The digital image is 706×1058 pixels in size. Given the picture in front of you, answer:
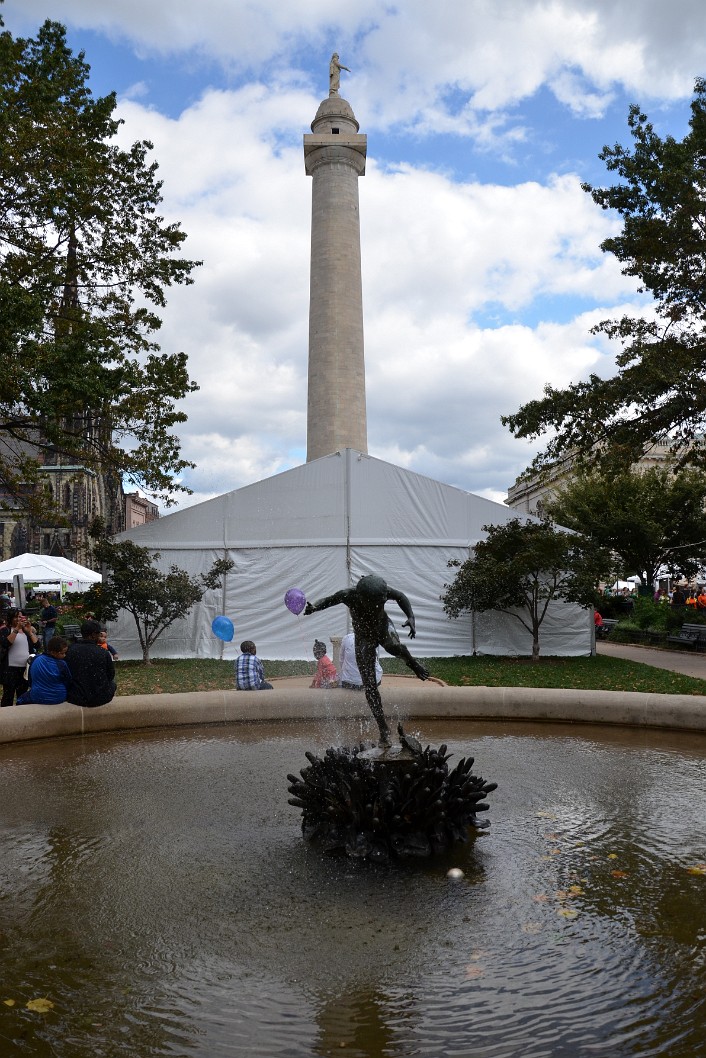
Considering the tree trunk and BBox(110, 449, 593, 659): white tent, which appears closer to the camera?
the tree trunk

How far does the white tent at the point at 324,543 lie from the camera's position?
19.0 metres

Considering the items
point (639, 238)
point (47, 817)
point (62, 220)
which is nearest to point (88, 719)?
point (47, 817)

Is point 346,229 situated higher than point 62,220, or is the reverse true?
point 346,229

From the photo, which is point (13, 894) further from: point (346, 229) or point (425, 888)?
point (346, 229)

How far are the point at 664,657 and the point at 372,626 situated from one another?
15.4 m

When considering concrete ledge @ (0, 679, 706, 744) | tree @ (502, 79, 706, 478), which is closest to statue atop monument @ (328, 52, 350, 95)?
tree @ (502, 79, 706, 478)

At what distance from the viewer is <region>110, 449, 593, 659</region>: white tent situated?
62.3ft

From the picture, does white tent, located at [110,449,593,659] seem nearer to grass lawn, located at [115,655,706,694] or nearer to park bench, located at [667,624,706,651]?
grass lawn, located at [115,655,706,694]

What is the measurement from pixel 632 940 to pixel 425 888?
112cm

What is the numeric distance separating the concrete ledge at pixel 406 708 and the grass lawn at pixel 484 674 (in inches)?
156

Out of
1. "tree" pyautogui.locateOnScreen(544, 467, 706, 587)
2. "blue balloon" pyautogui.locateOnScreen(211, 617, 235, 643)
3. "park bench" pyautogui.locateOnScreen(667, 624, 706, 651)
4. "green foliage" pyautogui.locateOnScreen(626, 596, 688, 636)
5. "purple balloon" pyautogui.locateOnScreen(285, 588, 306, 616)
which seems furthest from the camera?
"tree" pyautogui.locateOnScreen(544, 467, 706, 587)

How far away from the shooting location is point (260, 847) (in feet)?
16.7

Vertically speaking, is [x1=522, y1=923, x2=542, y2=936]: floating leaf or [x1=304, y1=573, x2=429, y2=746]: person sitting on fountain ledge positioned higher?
[x1=304, y1=573, x2=429, y2=746]: person sitting on fountain ledge

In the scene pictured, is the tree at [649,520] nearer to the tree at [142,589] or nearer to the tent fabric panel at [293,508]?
the tent fabric panel at [293,508]
